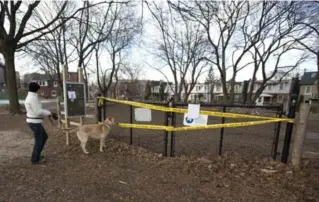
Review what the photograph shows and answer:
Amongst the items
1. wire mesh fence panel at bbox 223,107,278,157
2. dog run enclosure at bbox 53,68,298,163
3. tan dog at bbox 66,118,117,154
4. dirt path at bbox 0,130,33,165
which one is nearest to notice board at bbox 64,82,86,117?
dog run enclosure at bbox 53,68,298,163

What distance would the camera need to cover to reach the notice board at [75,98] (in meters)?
5.56

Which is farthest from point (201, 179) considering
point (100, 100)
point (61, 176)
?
point (100, 100)

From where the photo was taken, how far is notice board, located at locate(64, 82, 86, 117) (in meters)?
5.56

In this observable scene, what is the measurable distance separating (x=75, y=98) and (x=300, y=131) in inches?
208

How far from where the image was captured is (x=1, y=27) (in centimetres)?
1173

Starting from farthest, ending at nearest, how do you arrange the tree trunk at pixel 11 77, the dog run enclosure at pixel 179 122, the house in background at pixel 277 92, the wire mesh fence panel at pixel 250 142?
the house in background at pixel 277 92 → the tree trunk at pixel 11 77 → the wire mesh fence panel at pixel 250 142 → the dog run enclosure at pixel 179 122

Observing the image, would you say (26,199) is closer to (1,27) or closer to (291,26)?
(1,27)

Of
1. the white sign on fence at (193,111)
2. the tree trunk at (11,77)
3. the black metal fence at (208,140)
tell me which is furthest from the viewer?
the tree trunk at (11,77)

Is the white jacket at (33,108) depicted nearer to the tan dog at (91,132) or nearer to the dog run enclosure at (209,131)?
the tan dog at (91,132)

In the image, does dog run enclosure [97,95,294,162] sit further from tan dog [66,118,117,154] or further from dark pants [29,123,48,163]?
dark pants [29,123,48,163]

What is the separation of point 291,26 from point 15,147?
2127 centimetres

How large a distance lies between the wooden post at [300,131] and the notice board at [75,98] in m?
5.13

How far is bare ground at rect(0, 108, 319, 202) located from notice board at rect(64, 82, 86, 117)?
1040 mm

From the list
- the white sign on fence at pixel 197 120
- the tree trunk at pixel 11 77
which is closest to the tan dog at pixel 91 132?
the white sign on fence at pixel 197 120
